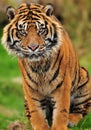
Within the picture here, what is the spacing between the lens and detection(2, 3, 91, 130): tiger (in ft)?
21.8

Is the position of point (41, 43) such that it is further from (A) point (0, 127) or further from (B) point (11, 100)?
(B) point (11, 100)

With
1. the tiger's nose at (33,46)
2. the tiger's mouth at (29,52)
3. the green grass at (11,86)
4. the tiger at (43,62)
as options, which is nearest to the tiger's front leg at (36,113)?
the tiger at (43,62)

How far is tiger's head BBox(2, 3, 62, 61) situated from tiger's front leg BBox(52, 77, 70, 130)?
56 centimetres

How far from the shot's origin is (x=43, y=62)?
6949 mm

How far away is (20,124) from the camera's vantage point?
757 cm

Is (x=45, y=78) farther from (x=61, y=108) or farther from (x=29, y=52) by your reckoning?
(x=29, y=52)

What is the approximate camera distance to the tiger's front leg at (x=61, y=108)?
7137 millimetres

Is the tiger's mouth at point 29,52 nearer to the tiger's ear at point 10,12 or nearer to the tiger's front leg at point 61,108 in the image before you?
the tiger's ear at point 10,12

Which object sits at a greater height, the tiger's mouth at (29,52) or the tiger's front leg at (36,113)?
the tiger's mouth at (29,52)

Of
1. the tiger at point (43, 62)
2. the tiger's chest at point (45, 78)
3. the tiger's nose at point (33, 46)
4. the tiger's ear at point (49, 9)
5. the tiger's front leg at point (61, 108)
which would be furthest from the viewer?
the tiger's front leg at point (61, 108)

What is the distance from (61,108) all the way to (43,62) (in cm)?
64

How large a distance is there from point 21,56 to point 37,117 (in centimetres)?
95

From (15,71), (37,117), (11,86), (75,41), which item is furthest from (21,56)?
(75,41)

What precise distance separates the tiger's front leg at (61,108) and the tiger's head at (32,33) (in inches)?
22.0
